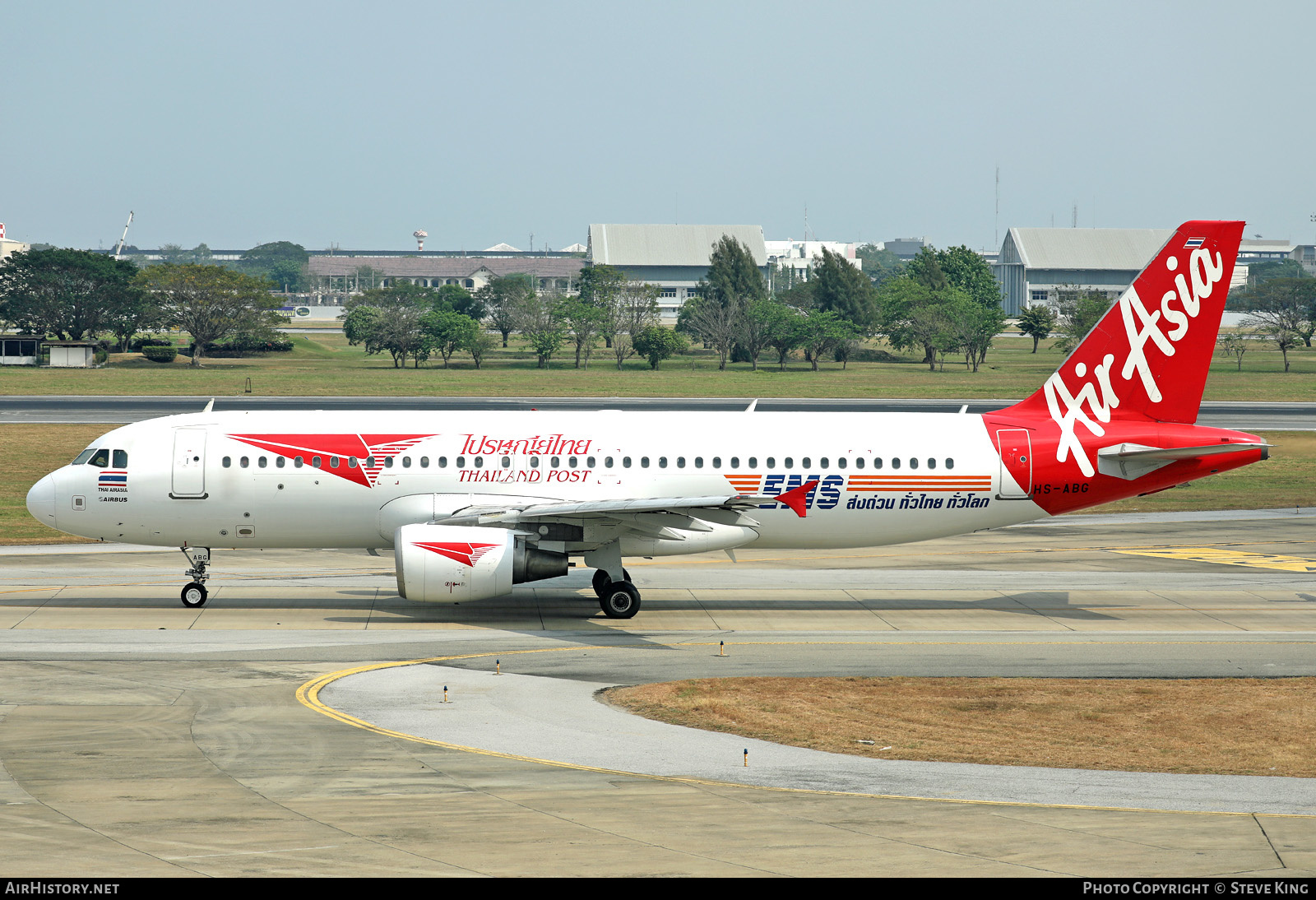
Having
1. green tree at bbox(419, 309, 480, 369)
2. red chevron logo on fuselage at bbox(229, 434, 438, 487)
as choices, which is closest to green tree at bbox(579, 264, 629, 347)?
green tree at bbox(419, 309, 480, 369)

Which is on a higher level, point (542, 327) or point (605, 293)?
point (605, 293)

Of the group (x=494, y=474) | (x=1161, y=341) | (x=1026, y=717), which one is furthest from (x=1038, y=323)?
(x=1026, y=717)

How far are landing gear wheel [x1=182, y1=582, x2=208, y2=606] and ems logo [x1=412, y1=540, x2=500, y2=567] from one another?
6.18 m

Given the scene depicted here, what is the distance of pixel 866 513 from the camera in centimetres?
2988

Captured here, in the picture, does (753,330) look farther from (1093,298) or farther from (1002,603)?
(1002,603)

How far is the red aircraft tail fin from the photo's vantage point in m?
30.2

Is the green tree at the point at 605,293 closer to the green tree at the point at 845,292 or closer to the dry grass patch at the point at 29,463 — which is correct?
the green tree at the point at 845,292

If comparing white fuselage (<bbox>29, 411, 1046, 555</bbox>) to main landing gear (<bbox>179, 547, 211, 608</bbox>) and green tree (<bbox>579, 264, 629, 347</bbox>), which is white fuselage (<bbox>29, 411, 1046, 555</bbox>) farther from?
green tree (<bbox>579, 264, 629, 347</bbox>)

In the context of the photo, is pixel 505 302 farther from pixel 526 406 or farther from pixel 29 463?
pixel 29 463

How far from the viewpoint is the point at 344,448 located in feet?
95.2

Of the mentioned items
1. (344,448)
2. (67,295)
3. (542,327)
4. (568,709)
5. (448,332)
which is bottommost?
(568,709)

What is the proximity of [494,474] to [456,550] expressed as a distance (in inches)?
108

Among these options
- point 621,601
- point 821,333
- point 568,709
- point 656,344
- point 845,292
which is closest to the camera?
point 568,709
